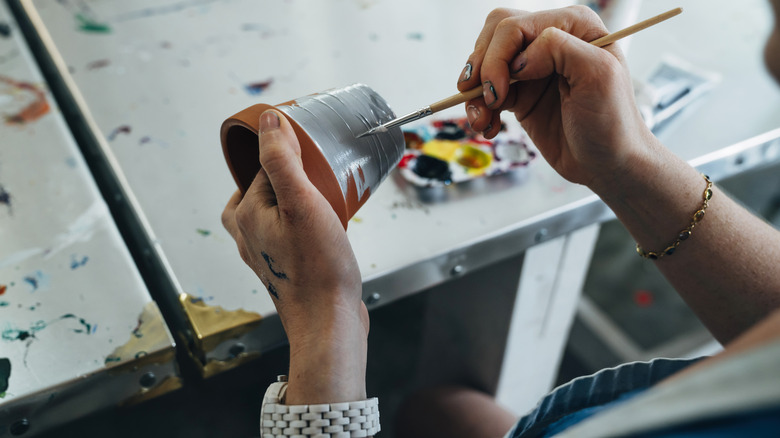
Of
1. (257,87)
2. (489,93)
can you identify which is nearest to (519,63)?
(489,93)

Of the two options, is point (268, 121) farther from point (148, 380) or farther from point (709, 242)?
point (709, 242)

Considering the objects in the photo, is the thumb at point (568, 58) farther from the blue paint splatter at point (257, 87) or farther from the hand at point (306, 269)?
the blue paint splatter at point (257, 87)

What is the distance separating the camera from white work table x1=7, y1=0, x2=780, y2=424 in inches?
23.9

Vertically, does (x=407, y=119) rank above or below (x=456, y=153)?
above

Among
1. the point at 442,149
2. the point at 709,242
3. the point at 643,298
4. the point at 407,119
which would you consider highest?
the point at 407,119

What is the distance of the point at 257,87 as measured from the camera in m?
0.83

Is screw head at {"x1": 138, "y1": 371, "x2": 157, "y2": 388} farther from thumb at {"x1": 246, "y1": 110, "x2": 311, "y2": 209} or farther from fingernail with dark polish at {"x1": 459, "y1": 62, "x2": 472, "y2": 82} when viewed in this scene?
fingernail with dark polish at {"x1": 459, "y1": 62, "x2": 472, "y2": 82}

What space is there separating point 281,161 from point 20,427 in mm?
331

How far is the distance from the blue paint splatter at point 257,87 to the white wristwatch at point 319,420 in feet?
1.65

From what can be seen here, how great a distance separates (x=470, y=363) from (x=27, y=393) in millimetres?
665

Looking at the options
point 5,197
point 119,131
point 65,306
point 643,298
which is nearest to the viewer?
point 65,306

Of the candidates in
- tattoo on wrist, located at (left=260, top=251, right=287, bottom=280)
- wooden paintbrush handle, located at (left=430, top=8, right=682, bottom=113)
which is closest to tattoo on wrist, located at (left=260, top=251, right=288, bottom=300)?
tattoo on wrist, located at (left=260, top=251, right=287, bottom=280)

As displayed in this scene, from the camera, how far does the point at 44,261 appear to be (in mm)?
576

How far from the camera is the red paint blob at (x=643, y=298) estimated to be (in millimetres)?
1599
